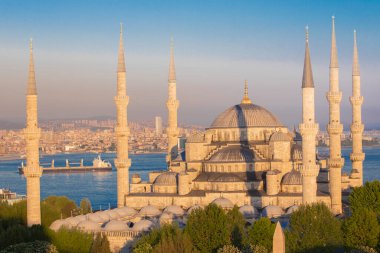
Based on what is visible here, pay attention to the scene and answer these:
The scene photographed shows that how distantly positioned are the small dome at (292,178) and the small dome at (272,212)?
94.0 inches

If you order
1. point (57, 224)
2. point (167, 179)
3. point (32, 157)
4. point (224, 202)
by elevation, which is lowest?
point (57, 224)

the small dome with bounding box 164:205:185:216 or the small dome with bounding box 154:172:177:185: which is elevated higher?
the small dome with bounding box 154:172:177:185

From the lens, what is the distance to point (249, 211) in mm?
34469

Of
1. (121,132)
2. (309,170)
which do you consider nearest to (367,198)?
(309,170)

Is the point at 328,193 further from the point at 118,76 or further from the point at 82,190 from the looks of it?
the point at 82,190

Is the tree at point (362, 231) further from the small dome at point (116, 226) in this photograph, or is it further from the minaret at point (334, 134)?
the small dome at point (116, 226)

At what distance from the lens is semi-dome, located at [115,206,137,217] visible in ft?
118

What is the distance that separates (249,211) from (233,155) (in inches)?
193

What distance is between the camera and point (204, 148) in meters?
40.8

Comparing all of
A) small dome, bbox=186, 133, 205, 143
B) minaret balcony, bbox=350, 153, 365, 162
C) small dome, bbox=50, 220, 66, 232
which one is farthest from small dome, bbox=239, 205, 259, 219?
small dome, bbox=50, 220, 66, 232

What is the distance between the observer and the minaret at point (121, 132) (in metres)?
38.4

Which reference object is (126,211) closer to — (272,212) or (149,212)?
(149,212)

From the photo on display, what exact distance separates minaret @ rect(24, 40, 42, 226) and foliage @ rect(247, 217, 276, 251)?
8797mm

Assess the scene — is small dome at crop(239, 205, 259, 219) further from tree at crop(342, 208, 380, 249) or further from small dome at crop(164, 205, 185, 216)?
tree at crop(342, 208, 380, 249)
